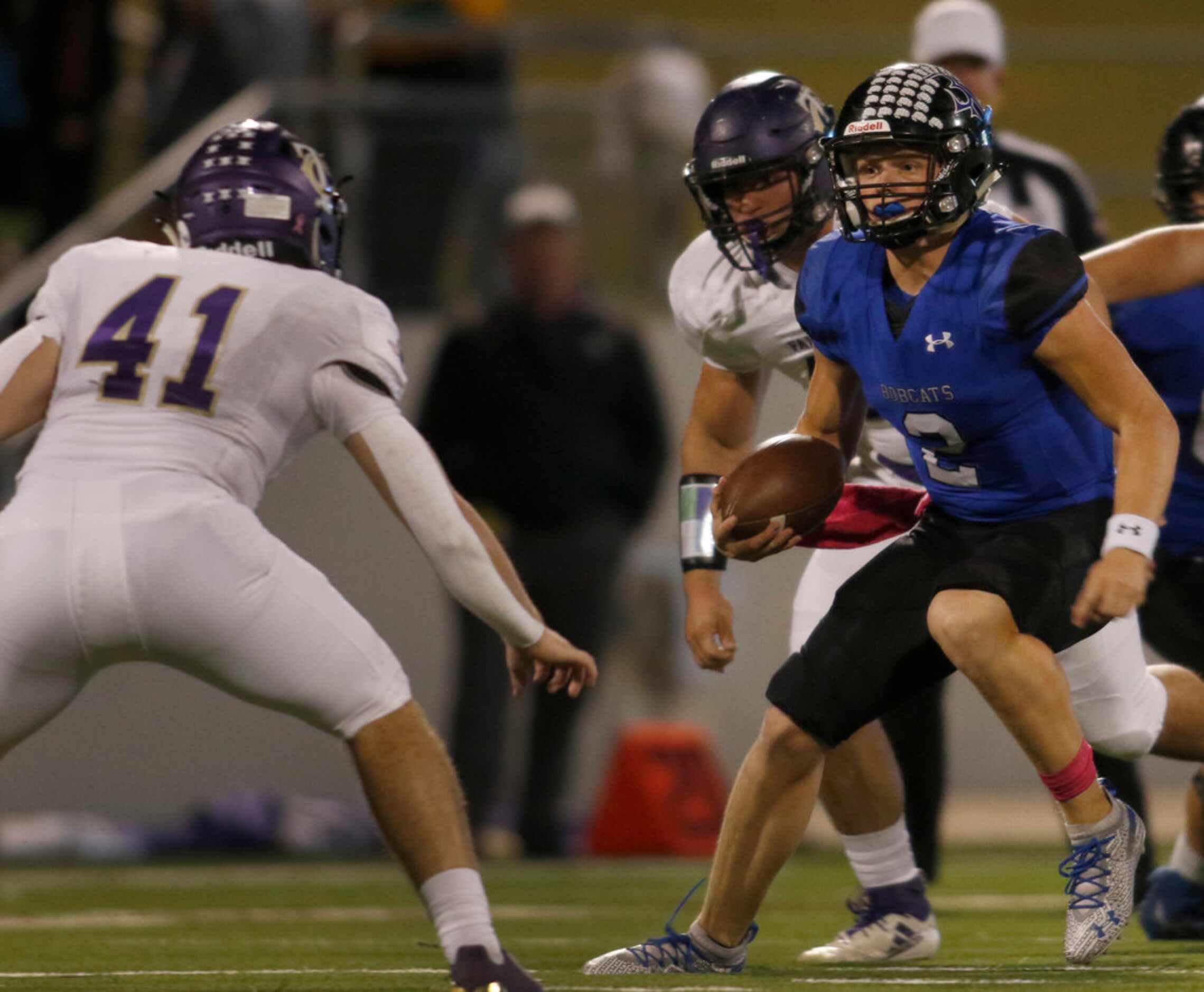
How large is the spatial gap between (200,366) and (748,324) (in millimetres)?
1375

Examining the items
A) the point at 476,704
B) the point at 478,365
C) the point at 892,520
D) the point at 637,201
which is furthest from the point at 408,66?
the point at 892,520

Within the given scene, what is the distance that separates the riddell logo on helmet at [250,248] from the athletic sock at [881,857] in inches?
66.5

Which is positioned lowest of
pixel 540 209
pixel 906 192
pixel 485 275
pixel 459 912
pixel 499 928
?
pixel 499 928

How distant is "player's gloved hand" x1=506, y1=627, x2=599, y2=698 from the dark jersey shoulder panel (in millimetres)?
918

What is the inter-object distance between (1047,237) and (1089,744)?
0.92 meters

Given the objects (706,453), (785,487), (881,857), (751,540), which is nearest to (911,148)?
(785,487)

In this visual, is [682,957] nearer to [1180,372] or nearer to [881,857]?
[881,857]

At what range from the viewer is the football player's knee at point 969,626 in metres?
3.62

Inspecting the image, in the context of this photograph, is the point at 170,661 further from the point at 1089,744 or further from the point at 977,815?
the point at 977,815

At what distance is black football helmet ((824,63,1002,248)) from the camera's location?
12.3ft

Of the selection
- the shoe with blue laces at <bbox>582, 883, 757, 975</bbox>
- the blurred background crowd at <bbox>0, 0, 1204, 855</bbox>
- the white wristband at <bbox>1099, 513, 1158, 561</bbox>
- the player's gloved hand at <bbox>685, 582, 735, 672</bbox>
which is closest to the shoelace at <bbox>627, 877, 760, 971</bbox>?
the shoe with blue laces at <bbox>582, 883, 757, 975</bbox>

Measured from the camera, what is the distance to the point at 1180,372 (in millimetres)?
4656

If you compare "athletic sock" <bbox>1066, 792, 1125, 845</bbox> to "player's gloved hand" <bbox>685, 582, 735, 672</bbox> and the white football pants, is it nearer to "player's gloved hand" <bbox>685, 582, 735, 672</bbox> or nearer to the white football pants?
"player's gloved hand" <bbox>685, 582, 735, 672</bbox>

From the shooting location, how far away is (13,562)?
3230 millimetres
